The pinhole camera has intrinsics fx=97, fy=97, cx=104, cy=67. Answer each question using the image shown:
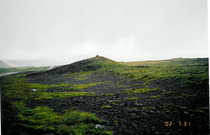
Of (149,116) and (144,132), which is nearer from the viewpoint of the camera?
(144,132)

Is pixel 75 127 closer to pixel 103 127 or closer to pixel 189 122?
pixel 103 127

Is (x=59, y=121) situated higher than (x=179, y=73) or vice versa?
(x=179, y=73)

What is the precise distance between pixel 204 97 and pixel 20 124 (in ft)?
65.5

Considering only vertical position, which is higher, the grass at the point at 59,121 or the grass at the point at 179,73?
the grass at the point at 179,73

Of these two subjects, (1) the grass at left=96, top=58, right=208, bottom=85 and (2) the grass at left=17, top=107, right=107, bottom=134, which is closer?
(2) the grass at left=17, top=107, right=107, bottom=134

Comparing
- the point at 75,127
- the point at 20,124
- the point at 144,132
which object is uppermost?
the point at 20,124

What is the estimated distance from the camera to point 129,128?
27.8 ft

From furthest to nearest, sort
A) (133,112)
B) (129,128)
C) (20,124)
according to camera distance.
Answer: (133,112)
(129,128)
(20,124)

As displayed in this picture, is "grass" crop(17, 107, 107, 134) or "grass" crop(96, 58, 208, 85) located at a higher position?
"grass" crop(96, 58, 208, 85)

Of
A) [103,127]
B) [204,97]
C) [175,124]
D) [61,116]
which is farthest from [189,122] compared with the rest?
[61,116]

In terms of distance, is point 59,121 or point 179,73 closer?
point 59,121

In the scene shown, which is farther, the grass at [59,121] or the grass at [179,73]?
the grass at [179,73]

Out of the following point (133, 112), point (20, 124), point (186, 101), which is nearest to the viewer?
point (20, 124)

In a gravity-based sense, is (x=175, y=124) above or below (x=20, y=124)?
below
